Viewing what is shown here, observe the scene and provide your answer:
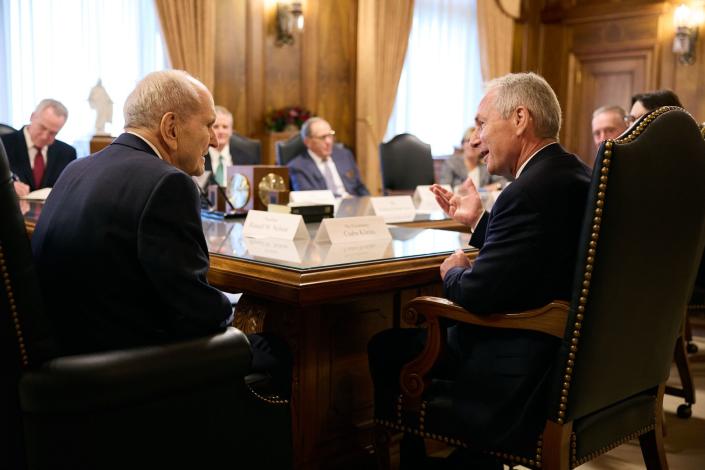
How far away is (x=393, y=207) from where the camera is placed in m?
3.87

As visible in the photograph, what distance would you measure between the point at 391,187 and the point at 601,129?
6.57 feet

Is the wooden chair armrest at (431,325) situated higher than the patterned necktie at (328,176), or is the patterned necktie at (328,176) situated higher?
the patterned necktie at (328,176)

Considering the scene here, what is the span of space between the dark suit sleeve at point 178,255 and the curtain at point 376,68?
234 inches

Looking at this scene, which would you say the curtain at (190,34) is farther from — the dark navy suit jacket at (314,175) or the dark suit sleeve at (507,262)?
the dark suit sleeve at (507,262)

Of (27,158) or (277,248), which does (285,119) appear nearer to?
(27,158)

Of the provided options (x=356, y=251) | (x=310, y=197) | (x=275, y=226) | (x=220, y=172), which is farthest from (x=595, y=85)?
(x=356, y=251)

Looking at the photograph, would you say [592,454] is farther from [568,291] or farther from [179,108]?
[179,108]

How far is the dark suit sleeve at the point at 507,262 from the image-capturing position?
1.79m

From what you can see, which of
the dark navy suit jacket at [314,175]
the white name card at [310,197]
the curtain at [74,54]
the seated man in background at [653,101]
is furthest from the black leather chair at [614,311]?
the curtain at [74,54]

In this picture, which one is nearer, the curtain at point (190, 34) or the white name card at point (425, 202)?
the white name card at point (425, 202)

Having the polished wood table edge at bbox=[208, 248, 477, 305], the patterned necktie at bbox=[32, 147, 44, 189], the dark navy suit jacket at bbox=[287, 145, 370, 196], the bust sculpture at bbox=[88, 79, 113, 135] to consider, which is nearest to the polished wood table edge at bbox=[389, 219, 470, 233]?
the polished wood table edge at bbox=[208, 248, 477, 305]

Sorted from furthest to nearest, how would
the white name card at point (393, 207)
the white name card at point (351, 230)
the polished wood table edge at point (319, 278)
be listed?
1. the white name card at point (393, 207)
2. the white name card at point (351, 230)
3. the polished wood table edge at point (319, 278)

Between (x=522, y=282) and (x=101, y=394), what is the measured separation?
0.98 meters

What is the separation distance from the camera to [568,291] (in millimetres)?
1838
